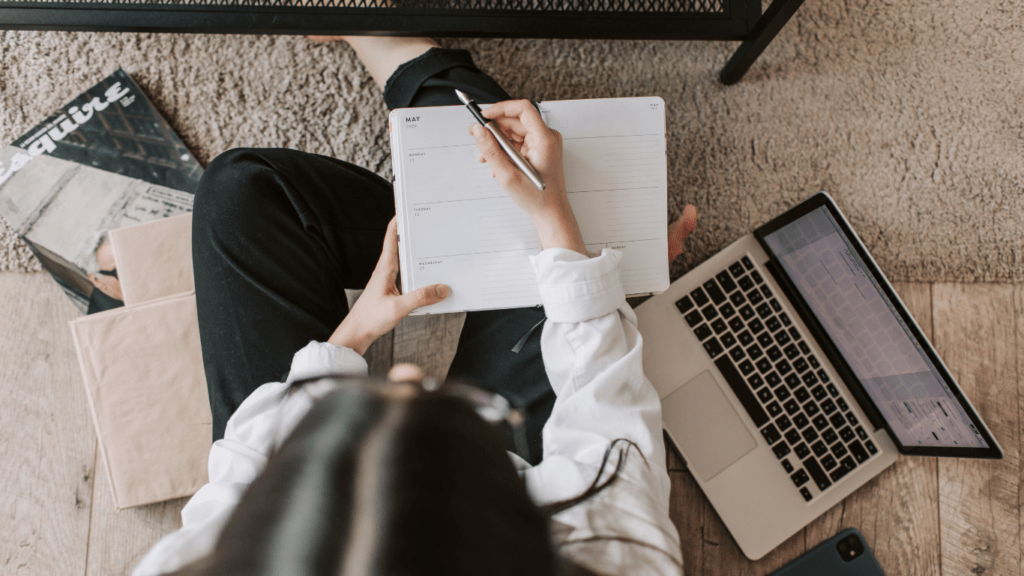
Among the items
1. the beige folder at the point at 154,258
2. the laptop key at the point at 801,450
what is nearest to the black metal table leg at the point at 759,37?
the laptop key at the point at 801,450

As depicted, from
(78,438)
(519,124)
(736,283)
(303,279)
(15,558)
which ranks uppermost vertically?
(519,124)

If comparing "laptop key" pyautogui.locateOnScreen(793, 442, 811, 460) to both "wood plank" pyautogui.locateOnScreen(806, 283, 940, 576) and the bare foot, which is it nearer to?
"wood plank" pyautogui.locateOnScreen(806, 283, 940, 576)

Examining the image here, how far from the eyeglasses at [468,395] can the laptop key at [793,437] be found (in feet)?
1.14

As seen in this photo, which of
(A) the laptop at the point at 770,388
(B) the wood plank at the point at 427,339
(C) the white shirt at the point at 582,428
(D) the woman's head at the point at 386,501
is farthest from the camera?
(B) the wood plank at the point at 427,339

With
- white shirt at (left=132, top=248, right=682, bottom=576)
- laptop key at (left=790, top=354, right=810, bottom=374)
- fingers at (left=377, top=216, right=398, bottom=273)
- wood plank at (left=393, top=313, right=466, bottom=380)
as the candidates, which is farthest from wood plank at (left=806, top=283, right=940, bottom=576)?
fingers at (left=377, top=216, right=398, bottom=273)

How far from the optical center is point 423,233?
52 centimetres

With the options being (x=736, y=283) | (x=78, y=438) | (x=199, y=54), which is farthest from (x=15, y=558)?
(x=736, y=283)

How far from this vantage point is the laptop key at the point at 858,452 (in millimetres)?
672

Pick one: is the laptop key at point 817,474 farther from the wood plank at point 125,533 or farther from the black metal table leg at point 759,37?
the wood plank at point 125,533

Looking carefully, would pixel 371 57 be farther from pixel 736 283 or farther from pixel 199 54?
pixel 736 283

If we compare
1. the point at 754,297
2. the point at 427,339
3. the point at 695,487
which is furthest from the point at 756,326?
the point at 427,339

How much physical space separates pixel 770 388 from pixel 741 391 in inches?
1.6

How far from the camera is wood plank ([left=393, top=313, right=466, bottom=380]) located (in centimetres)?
76

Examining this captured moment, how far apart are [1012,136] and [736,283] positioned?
0.52 m
